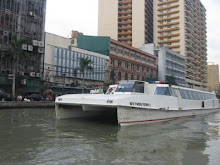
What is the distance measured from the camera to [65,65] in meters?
42.1

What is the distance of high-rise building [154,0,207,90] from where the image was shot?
3209 inches

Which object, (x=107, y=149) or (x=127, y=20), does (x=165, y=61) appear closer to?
(x=127, y=20)

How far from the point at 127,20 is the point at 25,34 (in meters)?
53.9

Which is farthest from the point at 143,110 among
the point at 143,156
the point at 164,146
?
the point at 143,156

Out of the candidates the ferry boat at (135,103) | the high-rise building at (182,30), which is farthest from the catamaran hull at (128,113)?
the high-rise building at (182,30)

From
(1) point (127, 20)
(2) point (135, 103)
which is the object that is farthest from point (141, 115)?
(1) point (127, 20)

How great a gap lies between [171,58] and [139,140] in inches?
2683

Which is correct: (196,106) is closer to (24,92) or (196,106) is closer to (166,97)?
(166,97)

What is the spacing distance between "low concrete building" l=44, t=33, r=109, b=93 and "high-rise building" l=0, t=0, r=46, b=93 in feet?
5.93

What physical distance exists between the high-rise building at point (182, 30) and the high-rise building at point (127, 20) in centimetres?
378

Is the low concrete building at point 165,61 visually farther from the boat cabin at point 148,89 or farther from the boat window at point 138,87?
the boat window at point 138,87

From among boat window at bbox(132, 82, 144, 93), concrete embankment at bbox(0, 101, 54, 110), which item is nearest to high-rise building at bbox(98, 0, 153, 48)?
concrete embankment at bbox(0, 101, 54, 110)

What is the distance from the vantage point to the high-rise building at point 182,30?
81500mm

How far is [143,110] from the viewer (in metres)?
10.2
